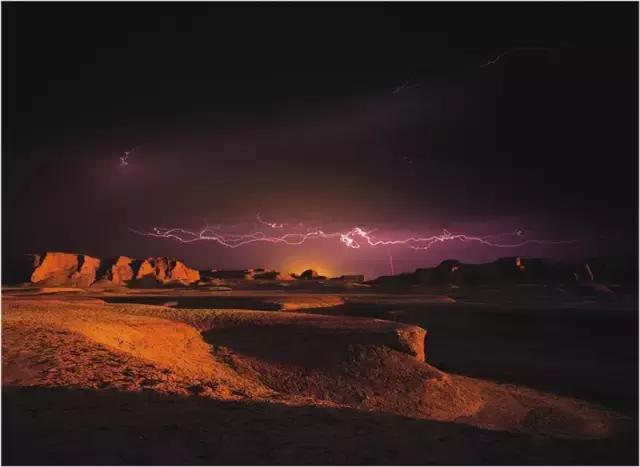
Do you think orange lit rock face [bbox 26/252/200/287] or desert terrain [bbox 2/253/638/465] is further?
orange lit rock face [bbox 26/252/200/287]

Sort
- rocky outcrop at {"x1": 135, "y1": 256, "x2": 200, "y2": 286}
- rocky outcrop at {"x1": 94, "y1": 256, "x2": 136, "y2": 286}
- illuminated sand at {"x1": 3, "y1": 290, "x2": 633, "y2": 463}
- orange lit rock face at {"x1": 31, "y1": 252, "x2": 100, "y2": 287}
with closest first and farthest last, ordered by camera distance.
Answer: illuminated sand at {"x1": 3, "y1": 290, "x2": 633, "y2": 463}, orange lit rock face at {"x1": 31, "y1": 252, "x2": 100, "y2": 287}, rocky outcrop at {"x1": 94, "y1": 256, "x2": 136, "y2": 286}, rocky outcrop at {"x1": 135, "y1": 256, "x2": 200, "y2": 286}

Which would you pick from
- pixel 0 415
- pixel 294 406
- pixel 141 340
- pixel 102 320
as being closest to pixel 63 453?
pixel 0 415

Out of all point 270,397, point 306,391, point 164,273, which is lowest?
point 306,391

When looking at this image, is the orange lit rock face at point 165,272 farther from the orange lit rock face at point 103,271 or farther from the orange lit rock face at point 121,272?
the orange lit rock face at point 121,272

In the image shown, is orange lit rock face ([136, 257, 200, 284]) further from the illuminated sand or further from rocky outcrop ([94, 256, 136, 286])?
the illuminated sand

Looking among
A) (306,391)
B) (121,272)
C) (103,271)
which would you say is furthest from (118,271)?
(306,391)

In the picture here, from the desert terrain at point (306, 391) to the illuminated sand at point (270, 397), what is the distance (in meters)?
0.04

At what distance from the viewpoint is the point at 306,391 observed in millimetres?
13203

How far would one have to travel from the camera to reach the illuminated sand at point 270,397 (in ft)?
21.3

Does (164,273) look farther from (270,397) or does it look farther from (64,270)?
(270,397)

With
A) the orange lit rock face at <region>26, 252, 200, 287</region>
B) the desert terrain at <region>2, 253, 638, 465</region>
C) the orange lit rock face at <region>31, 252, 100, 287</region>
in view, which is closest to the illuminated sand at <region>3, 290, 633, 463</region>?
the desert terrain at <region>2, 253, 638, 465</region>

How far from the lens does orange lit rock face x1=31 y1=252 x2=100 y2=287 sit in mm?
69938

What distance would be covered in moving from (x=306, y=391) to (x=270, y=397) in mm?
3756

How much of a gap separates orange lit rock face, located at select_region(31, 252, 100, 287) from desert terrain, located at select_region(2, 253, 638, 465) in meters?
54.8
